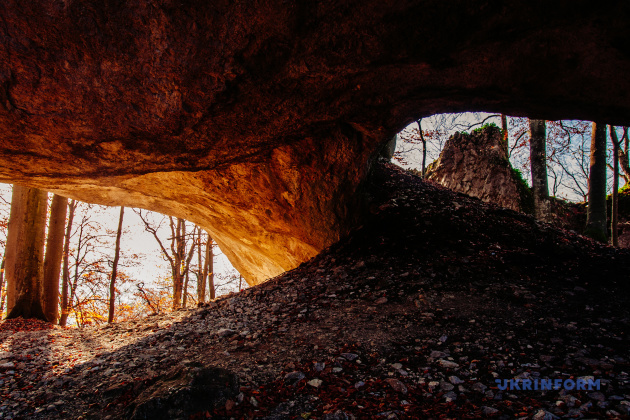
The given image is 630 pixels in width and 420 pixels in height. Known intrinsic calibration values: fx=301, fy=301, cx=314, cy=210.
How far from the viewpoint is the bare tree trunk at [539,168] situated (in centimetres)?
855

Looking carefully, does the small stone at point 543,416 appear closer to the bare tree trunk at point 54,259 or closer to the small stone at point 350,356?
the small stone at point 350,356

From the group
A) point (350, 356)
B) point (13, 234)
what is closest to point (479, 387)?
point (350, 356)

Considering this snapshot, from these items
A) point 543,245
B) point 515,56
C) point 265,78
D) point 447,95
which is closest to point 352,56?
point 265,78

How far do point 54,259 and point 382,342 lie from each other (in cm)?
1004

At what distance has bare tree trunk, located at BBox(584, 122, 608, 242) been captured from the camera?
7852mm

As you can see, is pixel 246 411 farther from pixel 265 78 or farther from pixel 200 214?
pixel 200 214

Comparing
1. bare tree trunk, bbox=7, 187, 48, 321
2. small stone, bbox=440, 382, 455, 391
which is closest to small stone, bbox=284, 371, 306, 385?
small stone, bbox=440, 382, 455, 391

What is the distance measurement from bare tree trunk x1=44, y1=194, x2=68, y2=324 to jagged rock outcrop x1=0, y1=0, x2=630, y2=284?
4.34 m

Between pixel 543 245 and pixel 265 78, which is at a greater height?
pixel 265 78

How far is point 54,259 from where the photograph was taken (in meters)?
8.80

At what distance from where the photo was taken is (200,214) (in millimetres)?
8227

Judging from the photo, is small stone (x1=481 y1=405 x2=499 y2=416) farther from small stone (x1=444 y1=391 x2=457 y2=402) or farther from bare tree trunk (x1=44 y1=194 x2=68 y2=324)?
bare tree trunk (x1=44 y1=194 x2=68 y2=324)

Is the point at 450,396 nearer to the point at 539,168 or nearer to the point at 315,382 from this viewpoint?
the point at 315,382

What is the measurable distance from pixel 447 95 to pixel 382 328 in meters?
3.38
